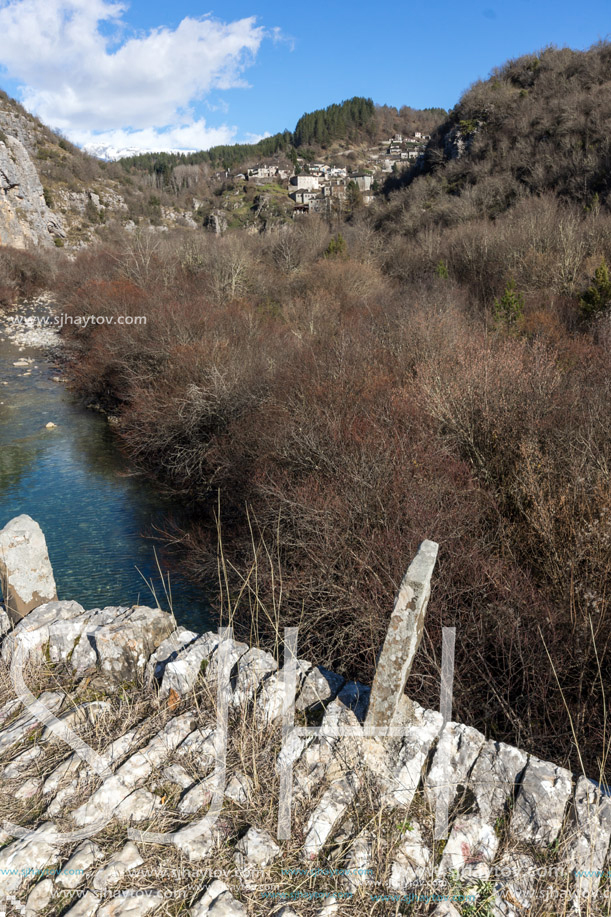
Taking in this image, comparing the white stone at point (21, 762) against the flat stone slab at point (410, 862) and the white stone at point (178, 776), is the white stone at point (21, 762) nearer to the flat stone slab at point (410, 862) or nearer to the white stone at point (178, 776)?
the white stone at point (178, 776)

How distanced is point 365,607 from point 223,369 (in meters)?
10.6

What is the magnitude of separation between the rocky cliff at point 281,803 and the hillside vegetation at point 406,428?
580mm

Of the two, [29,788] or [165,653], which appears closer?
[29,788]

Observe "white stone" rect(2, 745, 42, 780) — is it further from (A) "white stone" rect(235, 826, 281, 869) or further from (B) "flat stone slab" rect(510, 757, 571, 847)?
(B) "flat stone slab" rect(510, 757, 571, 847)

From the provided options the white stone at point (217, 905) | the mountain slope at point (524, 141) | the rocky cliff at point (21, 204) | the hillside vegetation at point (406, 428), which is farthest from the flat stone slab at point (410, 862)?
the rocky cliff at point (21, 204)

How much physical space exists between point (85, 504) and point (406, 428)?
330 inches

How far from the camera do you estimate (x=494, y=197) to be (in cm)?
3425

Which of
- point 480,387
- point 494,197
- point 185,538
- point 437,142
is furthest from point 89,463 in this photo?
point 437,142

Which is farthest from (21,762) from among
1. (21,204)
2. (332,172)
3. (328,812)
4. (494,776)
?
(332,172)

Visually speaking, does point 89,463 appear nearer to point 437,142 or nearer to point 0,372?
point 0,372

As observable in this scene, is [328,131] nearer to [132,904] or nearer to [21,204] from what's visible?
[21,204]

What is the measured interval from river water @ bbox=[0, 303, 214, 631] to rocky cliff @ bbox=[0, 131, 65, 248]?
3337 cm

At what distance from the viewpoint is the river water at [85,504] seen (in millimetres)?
10789

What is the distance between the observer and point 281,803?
372cm
